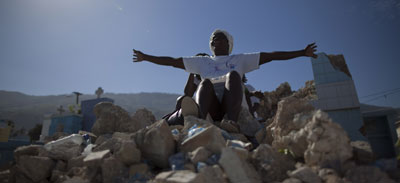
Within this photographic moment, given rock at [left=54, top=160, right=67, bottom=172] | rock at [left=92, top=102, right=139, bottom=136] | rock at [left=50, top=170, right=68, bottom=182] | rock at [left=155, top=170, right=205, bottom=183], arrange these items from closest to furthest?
1. rock at [left=155, top=170, right=205, bottom=183]
2. rock at [left=50, top=170, right=68, bottom=182]
3. rock at [left=54, top=160, right=67, bottom=172]
4. rock at [left=92, top=102, right=139, bottom=136]

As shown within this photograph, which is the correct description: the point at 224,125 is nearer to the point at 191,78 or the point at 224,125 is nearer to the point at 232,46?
the point at 191,78

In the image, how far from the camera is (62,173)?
1605mm

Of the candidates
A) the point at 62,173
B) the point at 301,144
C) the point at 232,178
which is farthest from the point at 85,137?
the point at 301,144

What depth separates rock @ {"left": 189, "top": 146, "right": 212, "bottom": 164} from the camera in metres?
1.33

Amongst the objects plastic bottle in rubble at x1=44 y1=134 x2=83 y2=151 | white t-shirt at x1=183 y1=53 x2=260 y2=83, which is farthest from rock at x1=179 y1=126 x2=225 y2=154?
white t-shirt at x1=183 y1=53 x2=260 y2=83

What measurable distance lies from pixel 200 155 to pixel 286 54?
1994 millimetres

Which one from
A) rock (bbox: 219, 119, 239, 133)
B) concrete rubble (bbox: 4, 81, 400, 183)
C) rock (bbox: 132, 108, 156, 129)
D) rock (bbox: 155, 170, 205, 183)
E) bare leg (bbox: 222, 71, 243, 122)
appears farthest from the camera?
rock (bbox: 132, 108, 156, 129)

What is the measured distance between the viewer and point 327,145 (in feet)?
4.07

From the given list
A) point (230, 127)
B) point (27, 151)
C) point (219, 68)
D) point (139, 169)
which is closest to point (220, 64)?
point (219, 68)

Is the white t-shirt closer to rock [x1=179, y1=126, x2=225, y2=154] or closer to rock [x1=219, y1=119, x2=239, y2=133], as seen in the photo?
rock [x1=219, y1=119, x2=239, y2=133]

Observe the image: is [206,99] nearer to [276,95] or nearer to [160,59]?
[160,59]

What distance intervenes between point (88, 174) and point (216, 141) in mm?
871

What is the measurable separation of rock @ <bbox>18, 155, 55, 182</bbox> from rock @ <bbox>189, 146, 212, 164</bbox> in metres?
1.13

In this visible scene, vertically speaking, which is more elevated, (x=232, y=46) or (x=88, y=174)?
(x=232, y=46)
